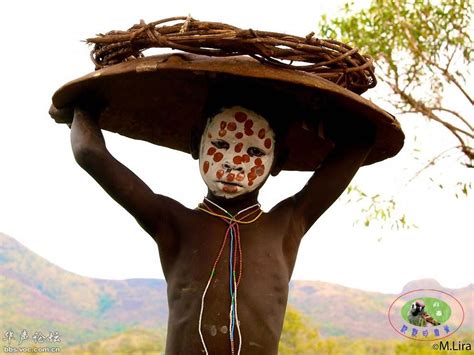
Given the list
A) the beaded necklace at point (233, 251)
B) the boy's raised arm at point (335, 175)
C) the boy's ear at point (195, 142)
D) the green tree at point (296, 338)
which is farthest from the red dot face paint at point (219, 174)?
the green tree at point (296, 338)

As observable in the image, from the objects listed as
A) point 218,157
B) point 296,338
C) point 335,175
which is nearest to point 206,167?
point 218,157

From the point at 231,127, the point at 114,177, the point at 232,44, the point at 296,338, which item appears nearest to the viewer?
the point at 232,44

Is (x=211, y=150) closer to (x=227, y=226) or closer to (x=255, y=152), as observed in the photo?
(x=255, y=152)

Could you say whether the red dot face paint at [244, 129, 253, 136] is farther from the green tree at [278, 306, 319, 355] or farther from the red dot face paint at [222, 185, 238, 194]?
the green tree at [278, 306, 319, 355]

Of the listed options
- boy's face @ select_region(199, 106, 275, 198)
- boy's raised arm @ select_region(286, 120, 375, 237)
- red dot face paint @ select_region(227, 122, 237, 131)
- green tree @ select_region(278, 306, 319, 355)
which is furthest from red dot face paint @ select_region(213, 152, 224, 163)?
green tree @ select_region(278, 306, 319, 355)

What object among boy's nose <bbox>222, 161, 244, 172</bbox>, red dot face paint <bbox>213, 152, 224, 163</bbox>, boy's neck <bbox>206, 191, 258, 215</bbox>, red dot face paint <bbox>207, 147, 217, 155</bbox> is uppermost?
red dot face paint <bbox>207, 147, 217, 155</bbox>

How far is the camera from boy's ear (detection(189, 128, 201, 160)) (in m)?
3.86

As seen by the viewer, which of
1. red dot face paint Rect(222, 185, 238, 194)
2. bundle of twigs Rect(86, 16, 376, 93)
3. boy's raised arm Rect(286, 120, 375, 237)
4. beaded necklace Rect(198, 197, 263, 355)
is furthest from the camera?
boy's raised arm Rect(286, 120, 375, 237)

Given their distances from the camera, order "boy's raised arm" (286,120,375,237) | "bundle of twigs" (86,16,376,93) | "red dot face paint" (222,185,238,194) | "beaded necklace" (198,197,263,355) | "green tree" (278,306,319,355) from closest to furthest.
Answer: "bundle of twigs" (86,16,376,93), "beaded necklace" (198,197,263,355), "red dot face paint" (222,185,238,194), "boy's raised arm" (286,120,375,237), "green tree" (278,306,319,355)

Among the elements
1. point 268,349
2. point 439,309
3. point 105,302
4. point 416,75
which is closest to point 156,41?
point 268,349

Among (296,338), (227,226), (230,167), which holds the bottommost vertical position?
(227,226)

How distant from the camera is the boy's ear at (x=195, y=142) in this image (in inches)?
152

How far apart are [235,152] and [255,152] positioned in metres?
0.08

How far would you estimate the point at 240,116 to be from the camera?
3678 mm
